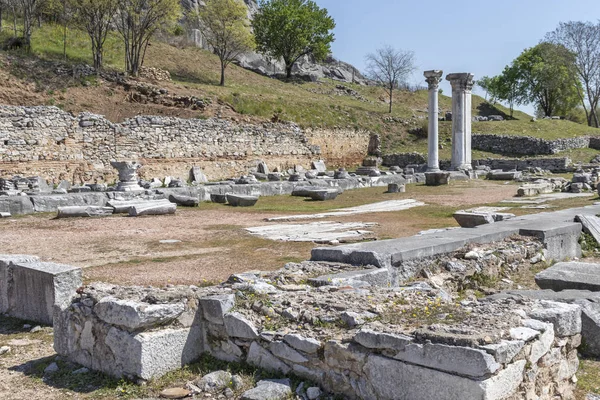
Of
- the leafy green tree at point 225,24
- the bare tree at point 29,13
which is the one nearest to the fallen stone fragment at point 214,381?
the bare tree at point 29,13

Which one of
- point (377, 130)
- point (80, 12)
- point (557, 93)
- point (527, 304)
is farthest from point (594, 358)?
point (557, 93)

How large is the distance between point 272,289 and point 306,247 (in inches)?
198

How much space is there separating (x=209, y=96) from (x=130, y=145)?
28.1ft

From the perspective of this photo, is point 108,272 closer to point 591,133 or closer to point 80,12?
point 80,12

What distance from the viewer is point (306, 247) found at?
1084 centimetres

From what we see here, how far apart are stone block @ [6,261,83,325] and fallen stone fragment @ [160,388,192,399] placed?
6.97ft

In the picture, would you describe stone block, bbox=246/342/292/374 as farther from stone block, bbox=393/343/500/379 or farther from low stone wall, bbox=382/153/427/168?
low stone wall, bbox=382/153/427/168

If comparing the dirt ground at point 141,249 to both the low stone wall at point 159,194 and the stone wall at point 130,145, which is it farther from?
the stone wall at point 130,145

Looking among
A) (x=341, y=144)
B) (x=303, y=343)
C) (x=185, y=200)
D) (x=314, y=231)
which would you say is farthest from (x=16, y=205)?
(x=341, y=144)

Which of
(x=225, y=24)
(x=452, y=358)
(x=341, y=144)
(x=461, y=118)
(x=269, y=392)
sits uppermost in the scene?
(x=225, y=24)

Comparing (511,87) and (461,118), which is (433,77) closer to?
(461,118)

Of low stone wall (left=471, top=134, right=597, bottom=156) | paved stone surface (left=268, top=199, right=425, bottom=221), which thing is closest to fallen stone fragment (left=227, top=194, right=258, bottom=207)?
paved stone surface (left=268, top=199, right=425, bottom=221)

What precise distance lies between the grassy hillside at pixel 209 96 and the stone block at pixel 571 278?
25309 millimetres

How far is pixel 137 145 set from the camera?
28.3 m
